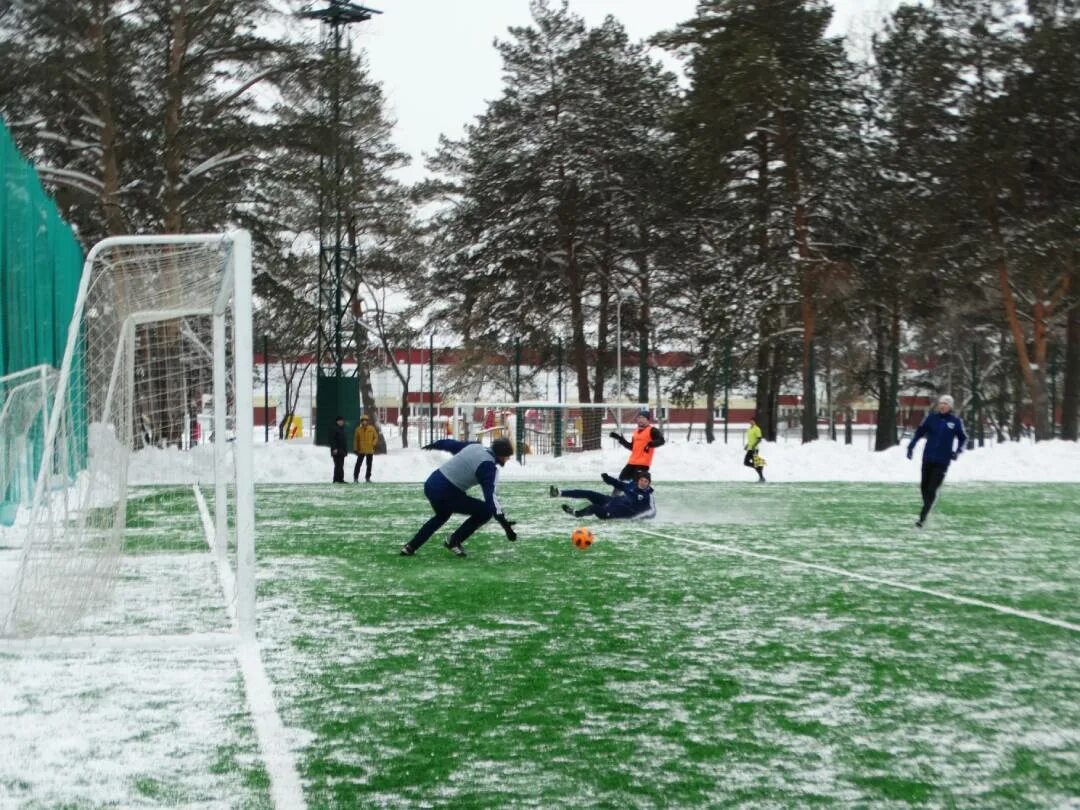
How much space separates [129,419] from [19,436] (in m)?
3.00

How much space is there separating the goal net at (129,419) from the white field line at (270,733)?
85cm

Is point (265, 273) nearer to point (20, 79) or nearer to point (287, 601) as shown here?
point (20, 79)

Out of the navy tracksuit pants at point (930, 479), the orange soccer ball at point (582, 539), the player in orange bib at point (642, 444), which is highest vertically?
the player in orange bib at point (642, 444)

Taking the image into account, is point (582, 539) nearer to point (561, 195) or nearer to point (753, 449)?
point (753, 449)

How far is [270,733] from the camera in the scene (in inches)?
221

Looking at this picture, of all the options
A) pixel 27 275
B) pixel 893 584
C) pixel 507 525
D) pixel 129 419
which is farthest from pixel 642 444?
pixel 27 275

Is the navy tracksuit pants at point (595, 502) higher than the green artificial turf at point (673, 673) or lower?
higher

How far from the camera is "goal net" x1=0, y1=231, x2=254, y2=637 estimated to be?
Answer: 834 centimetres

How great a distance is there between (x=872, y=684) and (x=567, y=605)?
3.10 m

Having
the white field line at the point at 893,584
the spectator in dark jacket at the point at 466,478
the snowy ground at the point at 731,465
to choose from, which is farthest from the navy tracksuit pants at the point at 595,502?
the snowy ground at the point at 731,465

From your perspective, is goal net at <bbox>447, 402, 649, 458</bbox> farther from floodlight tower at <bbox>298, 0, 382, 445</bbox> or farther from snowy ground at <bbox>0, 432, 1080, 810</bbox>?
snowy ground at <bbox>0, 432, 1080, 810</bbox>

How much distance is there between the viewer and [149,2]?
98.5ft

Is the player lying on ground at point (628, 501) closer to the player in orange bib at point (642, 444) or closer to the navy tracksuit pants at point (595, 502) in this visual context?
the navy tracksuit pants at point (595, 502)

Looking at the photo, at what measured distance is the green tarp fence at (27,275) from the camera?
15.7m
